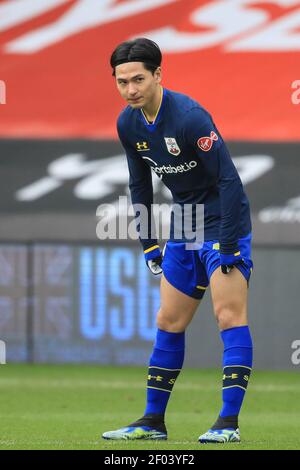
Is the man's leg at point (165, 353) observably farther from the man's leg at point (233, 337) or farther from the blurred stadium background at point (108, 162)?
the blurred stadium background at point (108, 162)

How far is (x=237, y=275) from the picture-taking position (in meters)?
6.02

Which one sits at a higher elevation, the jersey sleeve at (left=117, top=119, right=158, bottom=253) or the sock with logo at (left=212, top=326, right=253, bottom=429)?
the jersey sleeve at (left=117, top=119, right=158, bottom=253)

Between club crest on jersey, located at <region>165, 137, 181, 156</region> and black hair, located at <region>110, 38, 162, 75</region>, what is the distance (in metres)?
0.34

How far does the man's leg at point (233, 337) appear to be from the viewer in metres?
5.96

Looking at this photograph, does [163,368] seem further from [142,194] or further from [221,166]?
[221,166]

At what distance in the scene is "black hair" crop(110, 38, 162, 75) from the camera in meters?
5.91

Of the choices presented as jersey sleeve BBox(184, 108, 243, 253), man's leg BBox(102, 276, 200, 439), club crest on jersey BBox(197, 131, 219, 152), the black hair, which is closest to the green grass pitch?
man's leg BBox(102, 276, 200, 439)

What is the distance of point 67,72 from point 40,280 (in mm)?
2810

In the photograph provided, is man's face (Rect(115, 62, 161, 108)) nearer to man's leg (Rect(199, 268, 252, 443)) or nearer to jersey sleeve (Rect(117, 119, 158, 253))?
jersey sleeve (Rect(117, 119, 158, 253))

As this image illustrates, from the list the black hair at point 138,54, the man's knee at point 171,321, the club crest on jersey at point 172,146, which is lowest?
the man's knee at point 171,321

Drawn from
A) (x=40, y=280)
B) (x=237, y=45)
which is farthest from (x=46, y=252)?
(x=237, y=45)

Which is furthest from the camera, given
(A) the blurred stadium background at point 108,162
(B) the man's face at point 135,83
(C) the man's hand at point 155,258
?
(A) the blurred stadium background at point 108,162

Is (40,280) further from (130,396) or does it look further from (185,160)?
(185,160)

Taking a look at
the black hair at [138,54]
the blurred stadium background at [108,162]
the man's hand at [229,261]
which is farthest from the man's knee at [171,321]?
the blurred stadium background at [108,162]
